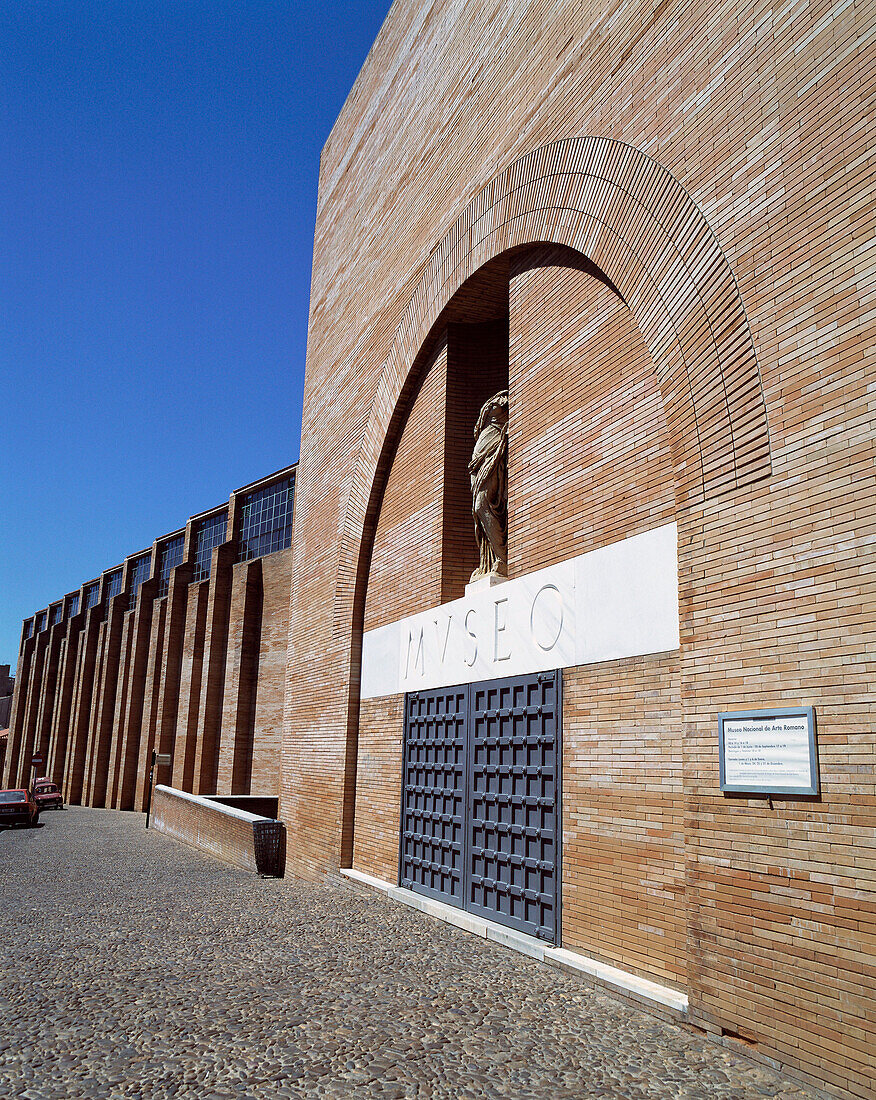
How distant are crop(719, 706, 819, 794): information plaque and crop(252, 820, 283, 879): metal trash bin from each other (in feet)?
29.4

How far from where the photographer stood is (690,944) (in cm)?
468

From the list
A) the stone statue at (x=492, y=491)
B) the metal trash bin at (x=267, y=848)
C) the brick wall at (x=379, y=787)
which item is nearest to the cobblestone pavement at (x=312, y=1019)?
the brick wall at (x=379, y=787)

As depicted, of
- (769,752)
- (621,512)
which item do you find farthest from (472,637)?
(769,752)

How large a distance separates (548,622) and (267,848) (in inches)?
281

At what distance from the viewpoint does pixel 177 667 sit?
93.1 feet

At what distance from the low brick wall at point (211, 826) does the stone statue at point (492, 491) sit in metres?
6.19

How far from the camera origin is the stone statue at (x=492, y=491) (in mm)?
8555

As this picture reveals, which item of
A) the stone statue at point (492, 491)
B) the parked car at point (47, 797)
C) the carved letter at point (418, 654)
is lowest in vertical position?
the parked car at point (47, 797)

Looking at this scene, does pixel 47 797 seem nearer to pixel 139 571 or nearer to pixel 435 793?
pixel 139 571

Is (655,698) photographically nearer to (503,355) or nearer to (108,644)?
(503,355)

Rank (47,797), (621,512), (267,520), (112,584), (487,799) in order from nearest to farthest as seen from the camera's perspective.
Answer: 1. (621,512)
2. (487,799)
3. (267,520)
4. (47,797)
5. (112,584)

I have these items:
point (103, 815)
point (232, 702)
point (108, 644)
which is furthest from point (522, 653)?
point (108, 644)

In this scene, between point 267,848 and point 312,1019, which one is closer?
point 312,1019

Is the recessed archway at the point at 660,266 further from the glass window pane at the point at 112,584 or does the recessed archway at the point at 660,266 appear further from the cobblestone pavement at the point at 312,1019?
the glass window pane at the point at 112,584
